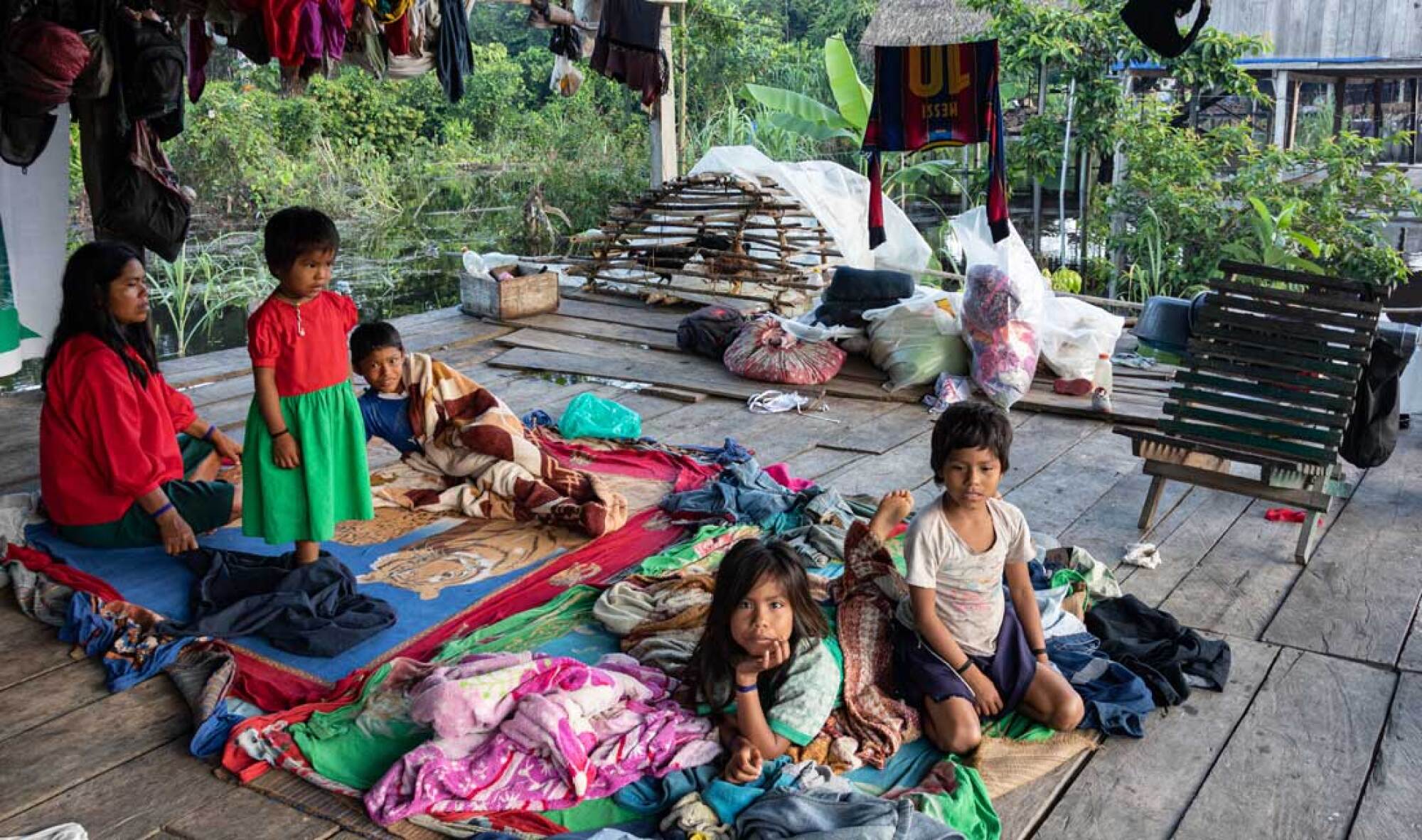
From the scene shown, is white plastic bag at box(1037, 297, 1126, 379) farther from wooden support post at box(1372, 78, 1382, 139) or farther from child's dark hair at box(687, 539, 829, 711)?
wooden support post at box(1372, 78, 1382, 139)

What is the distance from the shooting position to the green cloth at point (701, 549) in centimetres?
374

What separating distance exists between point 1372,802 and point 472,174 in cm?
1436

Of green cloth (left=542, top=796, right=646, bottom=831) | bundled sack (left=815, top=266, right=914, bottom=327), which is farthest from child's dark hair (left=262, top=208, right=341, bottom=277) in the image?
bundled sack (left=815, top=266, right=914, bottom=327)

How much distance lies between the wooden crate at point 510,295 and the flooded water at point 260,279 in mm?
1669

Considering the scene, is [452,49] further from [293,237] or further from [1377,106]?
[1377,106]

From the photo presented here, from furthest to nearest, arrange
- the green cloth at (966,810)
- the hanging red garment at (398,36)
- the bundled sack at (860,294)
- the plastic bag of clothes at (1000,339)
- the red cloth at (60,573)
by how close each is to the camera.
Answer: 1. the bundled sack at (860,294)
2. the plastic bag of clothes at (1000,339)
3. the hanging red garment at (398,36)
4. the red cloth at (60,573)
5. the green cloth at (966,810)

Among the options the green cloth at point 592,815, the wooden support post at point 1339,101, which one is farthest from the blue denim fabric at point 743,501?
the wooden support post at point 1339,101

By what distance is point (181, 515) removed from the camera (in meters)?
4.06

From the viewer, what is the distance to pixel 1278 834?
2.52 metres

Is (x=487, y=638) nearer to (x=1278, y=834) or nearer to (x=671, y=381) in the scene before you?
(x=1278, y=834)

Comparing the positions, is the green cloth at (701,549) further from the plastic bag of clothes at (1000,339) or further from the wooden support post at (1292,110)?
the wooden support post at (1292,110)

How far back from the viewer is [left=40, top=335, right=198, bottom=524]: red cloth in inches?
143

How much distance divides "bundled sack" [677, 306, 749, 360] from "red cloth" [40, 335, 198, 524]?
3.50m

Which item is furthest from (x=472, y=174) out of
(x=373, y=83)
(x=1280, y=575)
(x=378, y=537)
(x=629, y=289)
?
(x=1280, y=575)
